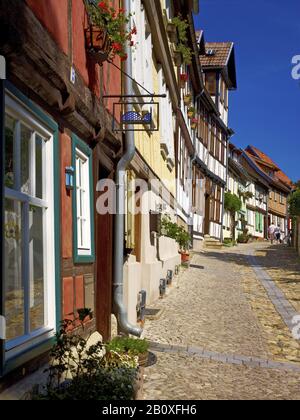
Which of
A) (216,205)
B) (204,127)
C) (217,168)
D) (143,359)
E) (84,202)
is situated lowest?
(143,359)

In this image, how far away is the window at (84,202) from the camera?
5428 millimetres

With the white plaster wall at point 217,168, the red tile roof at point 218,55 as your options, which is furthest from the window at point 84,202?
the red tile roof at point 218,55

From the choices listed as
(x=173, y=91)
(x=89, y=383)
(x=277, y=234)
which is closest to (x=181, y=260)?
(x=173, y=91)

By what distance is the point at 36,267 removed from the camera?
4234 millimetres

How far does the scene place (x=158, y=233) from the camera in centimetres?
1148

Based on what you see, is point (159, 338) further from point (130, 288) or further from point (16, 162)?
point (16, 162)

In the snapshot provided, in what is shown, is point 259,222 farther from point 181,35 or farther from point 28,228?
point 28,228

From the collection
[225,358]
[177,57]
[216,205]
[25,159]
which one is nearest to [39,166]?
[25,159]

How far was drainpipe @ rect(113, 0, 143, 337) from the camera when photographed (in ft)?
22.1

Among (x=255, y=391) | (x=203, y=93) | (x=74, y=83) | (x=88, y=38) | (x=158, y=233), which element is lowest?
(x=255, y=391)

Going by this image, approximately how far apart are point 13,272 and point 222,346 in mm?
4010

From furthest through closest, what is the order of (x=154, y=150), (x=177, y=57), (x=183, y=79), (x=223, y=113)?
1. (x=223, y=113)
2. (x=183, y=79)
3. (x=177, y=57)
4. (x=154, y=150)

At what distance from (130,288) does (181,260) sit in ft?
28.2

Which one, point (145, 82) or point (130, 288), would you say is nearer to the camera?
point (130, 288)
